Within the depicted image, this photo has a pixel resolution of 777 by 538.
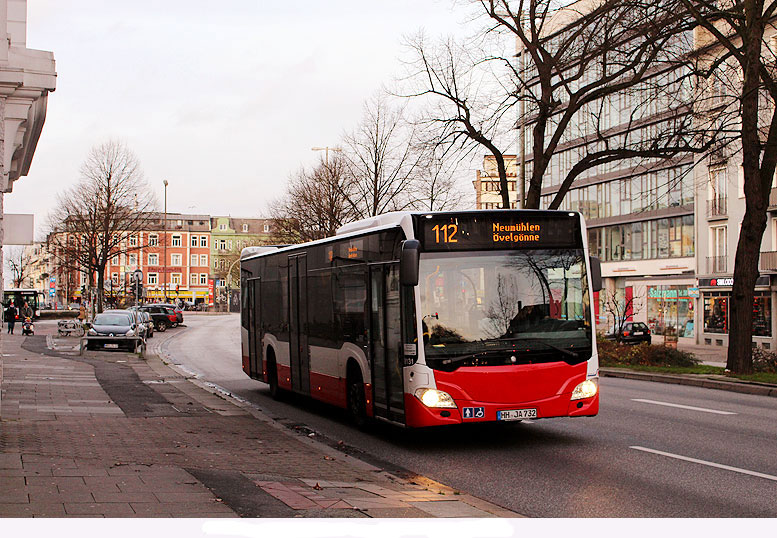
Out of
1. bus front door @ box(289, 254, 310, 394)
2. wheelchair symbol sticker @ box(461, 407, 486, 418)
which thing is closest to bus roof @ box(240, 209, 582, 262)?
bus front door @ box(289, 254, 310, 394)

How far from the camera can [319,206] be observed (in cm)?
5009

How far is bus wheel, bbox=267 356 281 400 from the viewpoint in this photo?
1826 cm

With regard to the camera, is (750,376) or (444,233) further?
(750,376)

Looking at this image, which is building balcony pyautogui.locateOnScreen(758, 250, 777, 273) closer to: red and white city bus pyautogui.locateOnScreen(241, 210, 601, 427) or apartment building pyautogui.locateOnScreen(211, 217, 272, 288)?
red and white city bus pyautogui.locateOnScreen(241, 210, 601, 427)

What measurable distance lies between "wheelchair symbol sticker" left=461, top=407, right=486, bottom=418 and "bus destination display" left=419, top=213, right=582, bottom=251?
6.46ft

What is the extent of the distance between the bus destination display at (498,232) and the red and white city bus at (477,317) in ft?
0.04

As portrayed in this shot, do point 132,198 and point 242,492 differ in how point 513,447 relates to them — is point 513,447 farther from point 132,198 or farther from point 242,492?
point 132,198

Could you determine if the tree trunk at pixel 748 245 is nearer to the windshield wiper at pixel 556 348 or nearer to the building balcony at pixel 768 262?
the windshield wiper at pixel 556 348

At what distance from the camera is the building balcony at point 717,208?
2074 inches

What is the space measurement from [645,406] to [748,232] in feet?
28.4

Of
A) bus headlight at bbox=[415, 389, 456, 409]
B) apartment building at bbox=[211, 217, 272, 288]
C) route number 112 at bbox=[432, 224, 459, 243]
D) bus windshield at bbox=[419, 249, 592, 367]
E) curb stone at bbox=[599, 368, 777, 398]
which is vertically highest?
apartment building at bbox=[211, 217, 272, 288]

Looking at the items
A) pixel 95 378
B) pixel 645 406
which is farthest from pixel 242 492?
pixel 95 378

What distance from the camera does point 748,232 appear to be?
2303cm

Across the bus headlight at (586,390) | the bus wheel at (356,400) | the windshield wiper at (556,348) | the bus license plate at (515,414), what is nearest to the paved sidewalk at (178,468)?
the bus wheel at (356,400)
